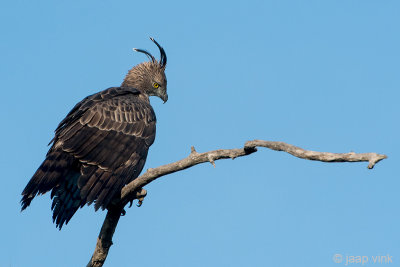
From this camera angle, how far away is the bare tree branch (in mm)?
5555

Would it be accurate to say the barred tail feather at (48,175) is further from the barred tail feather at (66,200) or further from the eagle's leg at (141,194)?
the eagle's leg at (141,194)

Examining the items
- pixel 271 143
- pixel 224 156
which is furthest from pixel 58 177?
pixel 271 143

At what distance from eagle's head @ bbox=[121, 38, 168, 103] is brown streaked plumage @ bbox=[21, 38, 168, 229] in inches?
69.4

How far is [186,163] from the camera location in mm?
6969

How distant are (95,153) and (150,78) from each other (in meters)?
3.66

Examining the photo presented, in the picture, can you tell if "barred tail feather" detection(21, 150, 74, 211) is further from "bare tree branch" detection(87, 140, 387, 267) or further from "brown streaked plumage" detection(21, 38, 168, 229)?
"bare tree branch" detection(87, 140, 387, 267)

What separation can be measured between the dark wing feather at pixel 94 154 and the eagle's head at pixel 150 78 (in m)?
2.07

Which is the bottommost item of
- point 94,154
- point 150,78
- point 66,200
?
point 66,200

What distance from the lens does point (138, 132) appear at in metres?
9.50

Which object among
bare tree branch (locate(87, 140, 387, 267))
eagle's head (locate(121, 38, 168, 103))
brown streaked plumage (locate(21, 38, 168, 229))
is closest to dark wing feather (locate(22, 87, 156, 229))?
brown streaked plumage (locate(21, 38, 168, 229))

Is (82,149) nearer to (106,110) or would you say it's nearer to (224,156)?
(106,110)

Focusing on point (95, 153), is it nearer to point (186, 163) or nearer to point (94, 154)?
point (94, 154)

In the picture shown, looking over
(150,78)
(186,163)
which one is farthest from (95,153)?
(150,78)

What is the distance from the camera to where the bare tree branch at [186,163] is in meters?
5.55
